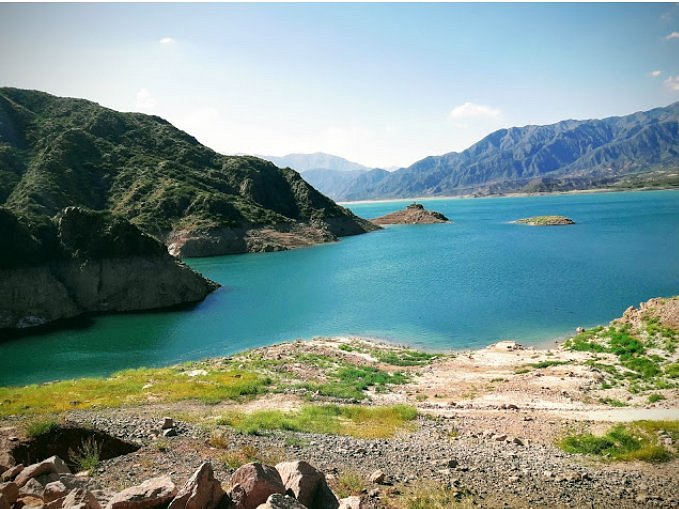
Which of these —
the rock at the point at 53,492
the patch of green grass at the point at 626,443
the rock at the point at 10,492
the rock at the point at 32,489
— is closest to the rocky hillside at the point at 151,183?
the rock at the point at 32,489

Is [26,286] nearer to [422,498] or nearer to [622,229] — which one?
[422,498]

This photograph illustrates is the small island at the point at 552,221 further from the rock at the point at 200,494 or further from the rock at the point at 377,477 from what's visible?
the rock at the point at 200,494

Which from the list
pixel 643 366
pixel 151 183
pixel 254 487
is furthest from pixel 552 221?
pixel 254 487

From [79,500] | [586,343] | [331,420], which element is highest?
[79,500]

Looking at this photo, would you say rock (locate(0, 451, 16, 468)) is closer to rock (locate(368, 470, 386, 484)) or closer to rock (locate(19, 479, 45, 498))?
rock (locate(19, 479, 45, 498))

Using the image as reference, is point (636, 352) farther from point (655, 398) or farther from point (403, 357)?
point (403, 357)
